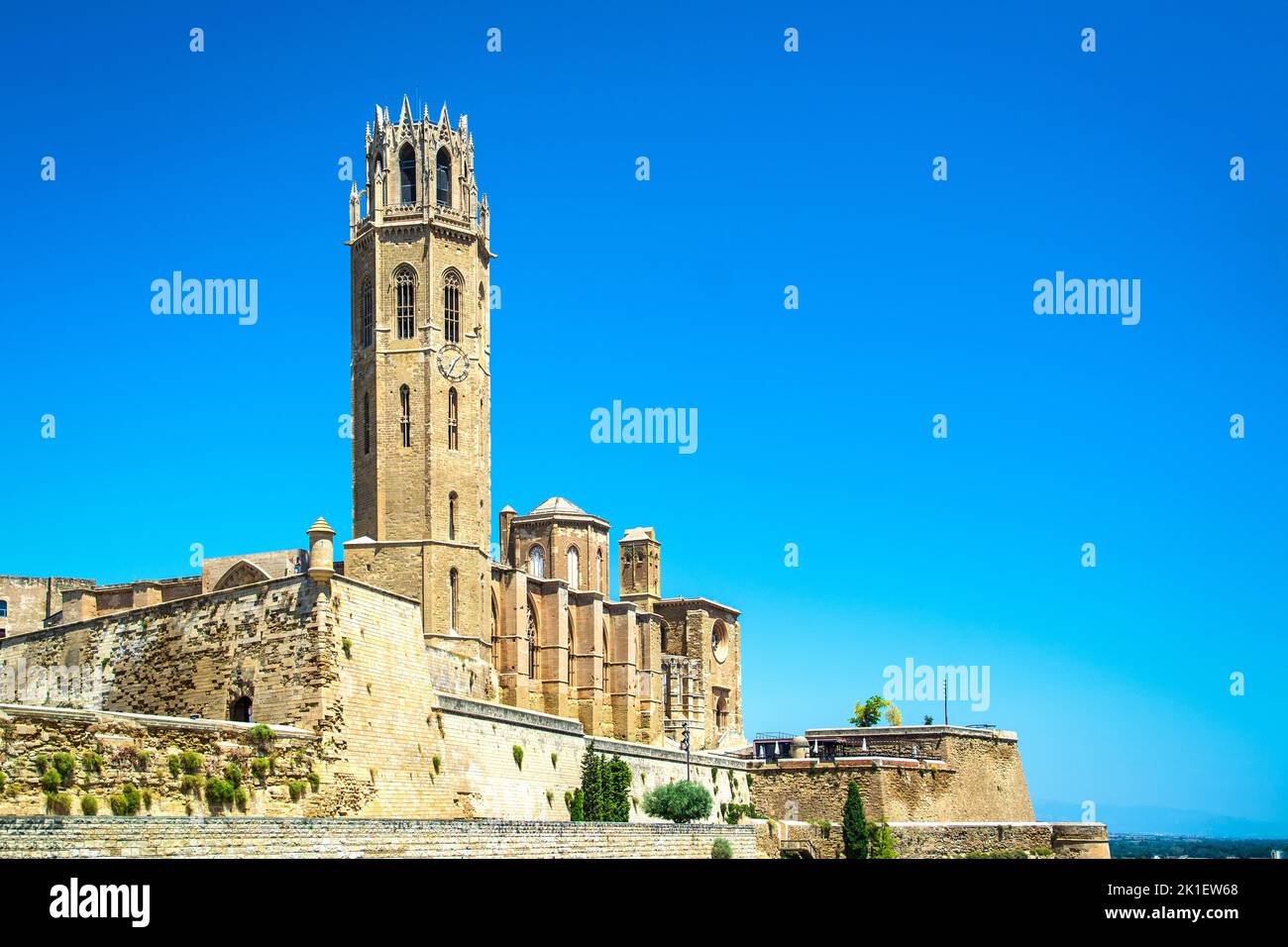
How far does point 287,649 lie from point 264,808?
3.84 metres

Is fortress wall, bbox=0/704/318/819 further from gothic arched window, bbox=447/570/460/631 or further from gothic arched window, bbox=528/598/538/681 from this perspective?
gothic arched window, bbox=528/598/538/681

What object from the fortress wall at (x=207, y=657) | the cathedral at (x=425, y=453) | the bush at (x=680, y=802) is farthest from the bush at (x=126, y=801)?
the cathedral at (x=425, y=453)

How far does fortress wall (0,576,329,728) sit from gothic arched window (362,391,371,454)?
73.2 feet

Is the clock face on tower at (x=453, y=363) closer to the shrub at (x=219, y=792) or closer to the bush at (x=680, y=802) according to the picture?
the bush at (x=680, y=802)

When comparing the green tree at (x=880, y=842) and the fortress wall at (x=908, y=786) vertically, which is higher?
the fortress wall at (x=908, y=786)

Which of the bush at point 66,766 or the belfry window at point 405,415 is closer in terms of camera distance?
the bush at point 66,766

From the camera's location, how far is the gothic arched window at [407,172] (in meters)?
57.4

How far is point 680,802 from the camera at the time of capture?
1731 inches

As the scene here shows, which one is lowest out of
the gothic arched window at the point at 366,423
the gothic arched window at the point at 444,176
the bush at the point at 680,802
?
the bush at the point at 680,802

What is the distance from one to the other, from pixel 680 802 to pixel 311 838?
21.9 meters

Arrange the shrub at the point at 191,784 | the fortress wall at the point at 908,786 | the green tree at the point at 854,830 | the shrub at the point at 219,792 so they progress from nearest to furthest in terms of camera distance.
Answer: the shrub at the point at 191,784 → the shrub at the point at 219,792 → the green tree at the point at 854,830 → the fortress wall at the point at 908,786

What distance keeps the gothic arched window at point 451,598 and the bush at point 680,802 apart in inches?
489
